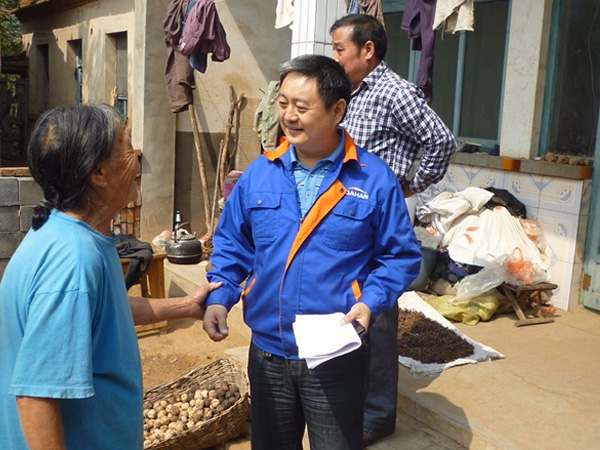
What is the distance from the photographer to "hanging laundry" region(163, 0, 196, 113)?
7.03 m

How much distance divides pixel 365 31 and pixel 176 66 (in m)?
4.55

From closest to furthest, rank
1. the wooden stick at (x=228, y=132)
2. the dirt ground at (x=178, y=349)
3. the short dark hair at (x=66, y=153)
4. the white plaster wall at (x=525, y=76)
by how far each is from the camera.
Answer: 1. the short dark hair at (x=66, y=153)
2. the dirt ground at (x=178, y=349)
3. the white plaster wall at (x=525, y=76)
4. the wooden stick at (x=228, y=132)

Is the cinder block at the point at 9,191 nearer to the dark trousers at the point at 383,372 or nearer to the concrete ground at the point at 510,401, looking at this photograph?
the concrete ground at the point at 510,401

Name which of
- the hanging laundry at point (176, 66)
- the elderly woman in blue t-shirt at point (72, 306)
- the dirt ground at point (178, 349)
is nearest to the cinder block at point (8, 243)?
the dirt ground at point (178, 349)

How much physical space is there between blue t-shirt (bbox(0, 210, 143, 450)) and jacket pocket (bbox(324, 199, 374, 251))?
2.60 ft

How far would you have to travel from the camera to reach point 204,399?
3.88m

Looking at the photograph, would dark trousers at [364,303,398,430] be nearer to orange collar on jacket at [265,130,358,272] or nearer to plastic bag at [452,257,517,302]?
orange collar on jacket at [265,130,358,272]

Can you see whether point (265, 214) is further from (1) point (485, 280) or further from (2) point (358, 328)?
(1) point (485, 280)

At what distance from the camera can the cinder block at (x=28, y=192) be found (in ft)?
19.8

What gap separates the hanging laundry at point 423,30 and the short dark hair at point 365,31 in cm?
184

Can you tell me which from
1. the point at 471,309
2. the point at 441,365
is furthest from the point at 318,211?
the point at 471,309

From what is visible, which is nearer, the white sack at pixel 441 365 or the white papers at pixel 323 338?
the white papers at pixel 323 338

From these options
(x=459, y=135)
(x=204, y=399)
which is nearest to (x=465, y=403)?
(x=204, y=399)

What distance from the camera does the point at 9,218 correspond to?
237 inches
